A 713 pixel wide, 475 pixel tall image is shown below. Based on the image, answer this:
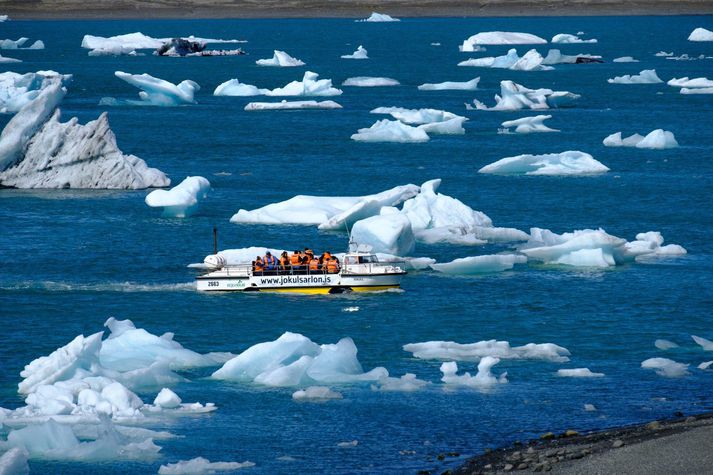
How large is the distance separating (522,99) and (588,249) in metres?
47.2

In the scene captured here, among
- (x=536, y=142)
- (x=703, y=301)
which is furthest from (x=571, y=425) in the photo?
(x=536, y=142)

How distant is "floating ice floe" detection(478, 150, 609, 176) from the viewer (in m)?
69.0

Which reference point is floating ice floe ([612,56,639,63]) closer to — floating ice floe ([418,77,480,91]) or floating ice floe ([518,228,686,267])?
floating ice floe ([418,77,480,91])

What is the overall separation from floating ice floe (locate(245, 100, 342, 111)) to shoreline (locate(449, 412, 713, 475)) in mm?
69853

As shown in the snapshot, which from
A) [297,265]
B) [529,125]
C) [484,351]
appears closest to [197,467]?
[484,351]

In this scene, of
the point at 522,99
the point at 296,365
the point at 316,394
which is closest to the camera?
the point at 316,394

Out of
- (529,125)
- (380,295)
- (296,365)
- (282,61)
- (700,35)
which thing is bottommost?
(296,365)

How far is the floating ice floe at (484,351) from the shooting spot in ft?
124

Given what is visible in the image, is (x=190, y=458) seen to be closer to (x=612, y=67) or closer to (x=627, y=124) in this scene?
(x=627, y=124)

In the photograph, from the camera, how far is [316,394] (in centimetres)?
3391

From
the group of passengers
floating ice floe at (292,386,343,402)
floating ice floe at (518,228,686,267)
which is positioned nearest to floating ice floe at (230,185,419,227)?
floating ice floe at (518,228,686,267)

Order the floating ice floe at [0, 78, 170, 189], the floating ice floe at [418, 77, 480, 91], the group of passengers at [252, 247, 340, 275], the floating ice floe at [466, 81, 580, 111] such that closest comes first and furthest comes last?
the group of passengers at [252, 247, 340, 275] < the floating ice floe at [0, 78, 170, 189] < the floating ice floe at [466, 81, 580, 111] < the floating ice floe at [418, 77, 480, 91]

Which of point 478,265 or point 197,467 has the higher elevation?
point 478,265

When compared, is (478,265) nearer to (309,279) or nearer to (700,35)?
(309,279)
